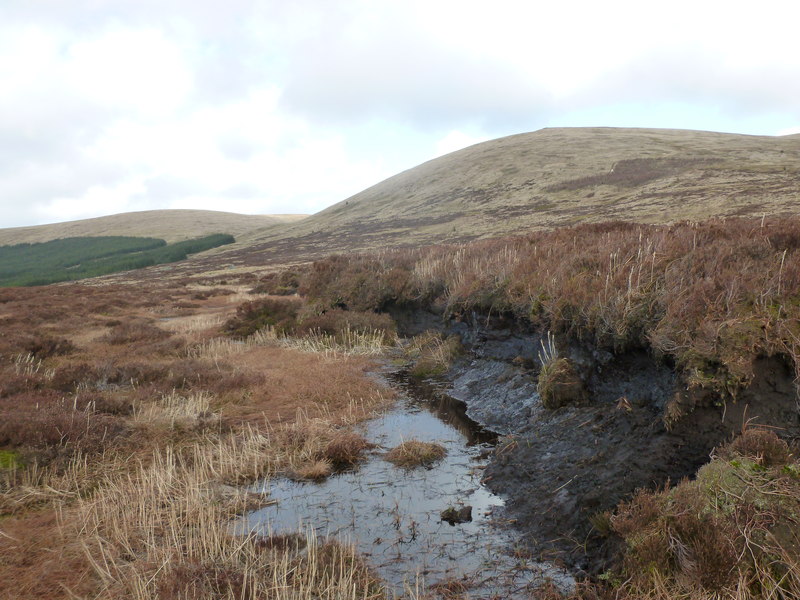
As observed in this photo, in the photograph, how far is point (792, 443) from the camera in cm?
569

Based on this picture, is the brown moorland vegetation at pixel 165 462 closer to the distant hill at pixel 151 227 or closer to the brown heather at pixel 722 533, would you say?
the brown heather at pixel 722 533

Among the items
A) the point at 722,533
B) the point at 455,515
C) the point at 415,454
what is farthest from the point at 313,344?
the point at 722,533

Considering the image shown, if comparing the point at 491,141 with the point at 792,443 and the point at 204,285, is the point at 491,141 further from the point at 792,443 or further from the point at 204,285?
the point at 792,443

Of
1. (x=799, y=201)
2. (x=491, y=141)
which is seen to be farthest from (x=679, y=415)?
(x=491, y=141)

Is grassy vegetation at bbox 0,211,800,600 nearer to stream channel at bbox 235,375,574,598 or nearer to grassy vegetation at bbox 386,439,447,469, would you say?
grassy vegetation at bbox 386,439,447,469

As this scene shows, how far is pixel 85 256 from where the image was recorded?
376 ft

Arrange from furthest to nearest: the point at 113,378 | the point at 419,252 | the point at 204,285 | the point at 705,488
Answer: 1. the point at 204,285
2. the point at 419,252
3. the point at 113,378
4. the point at 705,488

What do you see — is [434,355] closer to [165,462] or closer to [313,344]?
[313,344]

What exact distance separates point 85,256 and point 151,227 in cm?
2549

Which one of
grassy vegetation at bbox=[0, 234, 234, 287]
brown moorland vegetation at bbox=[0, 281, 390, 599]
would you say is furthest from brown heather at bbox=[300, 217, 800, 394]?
grassy vegetation at bbox=[0, 234, 234, 287]

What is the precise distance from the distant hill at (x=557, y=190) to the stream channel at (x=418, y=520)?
3595cm

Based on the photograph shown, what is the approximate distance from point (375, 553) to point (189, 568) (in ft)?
6.63

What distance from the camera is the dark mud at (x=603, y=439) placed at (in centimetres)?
607

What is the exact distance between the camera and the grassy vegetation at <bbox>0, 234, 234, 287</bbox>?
91938mm
